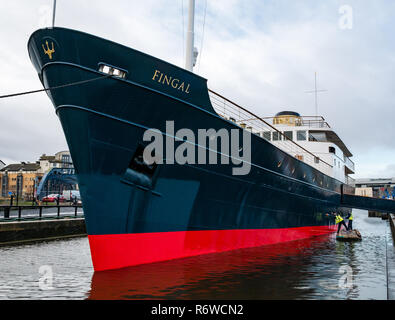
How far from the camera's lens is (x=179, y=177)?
897 centimetres

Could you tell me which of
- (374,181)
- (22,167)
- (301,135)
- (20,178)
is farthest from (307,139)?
(22,167)

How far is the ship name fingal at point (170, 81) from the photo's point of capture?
8.41 metres

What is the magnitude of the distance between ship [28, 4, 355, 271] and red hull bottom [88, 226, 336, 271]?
23mm

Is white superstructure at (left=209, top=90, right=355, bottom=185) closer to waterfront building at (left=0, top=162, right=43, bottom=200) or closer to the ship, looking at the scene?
the ship

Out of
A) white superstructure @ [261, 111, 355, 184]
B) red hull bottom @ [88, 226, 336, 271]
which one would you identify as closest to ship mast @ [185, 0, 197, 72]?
red hull bottom @ [88, 226, 336, 271]

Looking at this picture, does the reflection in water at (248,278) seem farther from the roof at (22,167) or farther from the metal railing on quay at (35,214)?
the roof at (22,167)

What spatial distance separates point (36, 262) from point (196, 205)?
476 centimetres

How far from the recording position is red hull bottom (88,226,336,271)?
816cm

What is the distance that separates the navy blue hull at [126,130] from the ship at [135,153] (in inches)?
0.8

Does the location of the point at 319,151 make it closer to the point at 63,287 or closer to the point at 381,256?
the point at 381,256

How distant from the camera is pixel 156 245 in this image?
8.78 meters

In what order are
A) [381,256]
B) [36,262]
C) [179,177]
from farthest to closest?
[381,256], [36,262], [179,177]
